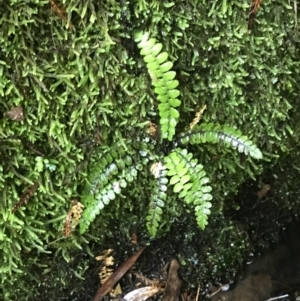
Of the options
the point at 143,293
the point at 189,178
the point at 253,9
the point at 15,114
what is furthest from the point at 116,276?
the point at 253,9

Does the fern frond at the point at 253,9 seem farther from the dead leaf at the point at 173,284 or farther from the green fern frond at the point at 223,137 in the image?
the dead leaf at the point at 173,284

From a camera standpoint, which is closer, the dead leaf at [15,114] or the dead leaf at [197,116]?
the dead leaf at [15,114]

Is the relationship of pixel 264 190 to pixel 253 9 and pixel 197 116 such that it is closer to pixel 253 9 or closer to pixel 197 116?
pixel 197 116

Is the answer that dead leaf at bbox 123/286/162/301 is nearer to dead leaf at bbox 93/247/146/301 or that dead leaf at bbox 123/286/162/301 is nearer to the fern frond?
dead leaf at bbox 93/247/146/301

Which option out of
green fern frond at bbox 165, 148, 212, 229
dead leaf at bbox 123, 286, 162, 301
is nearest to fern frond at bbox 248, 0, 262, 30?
green fern frond at bbox 165, 148, 212, 229

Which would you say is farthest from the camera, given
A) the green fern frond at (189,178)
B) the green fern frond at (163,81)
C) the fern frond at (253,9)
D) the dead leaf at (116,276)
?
the dead leaf at (116,276)

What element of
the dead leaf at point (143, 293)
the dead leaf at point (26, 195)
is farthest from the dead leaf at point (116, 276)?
the dead leaf at point (26, 195)
